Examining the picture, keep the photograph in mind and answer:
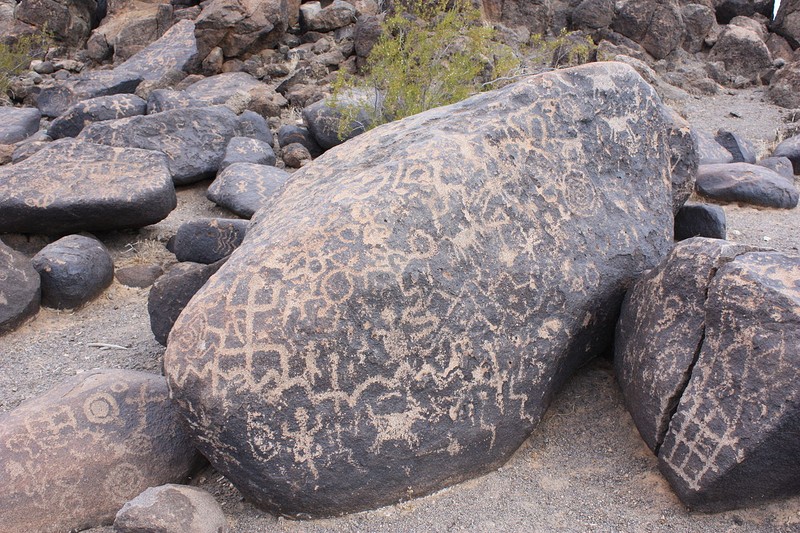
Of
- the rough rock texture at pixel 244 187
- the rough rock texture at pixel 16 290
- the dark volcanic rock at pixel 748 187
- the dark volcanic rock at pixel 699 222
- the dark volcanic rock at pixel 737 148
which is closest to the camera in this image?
the rough rock texture at pixel 16 290

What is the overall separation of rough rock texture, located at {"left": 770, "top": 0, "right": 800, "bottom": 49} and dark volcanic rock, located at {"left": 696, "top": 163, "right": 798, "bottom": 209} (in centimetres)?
835

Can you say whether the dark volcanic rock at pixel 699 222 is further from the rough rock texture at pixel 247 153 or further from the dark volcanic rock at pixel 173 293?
the rough rock texture at pixel 247 153

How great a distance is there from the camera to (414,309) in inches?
89.6

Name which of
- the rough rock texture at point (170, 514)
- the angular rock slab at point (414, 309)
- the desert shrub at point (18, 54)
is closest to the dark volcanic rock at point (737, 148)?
the angular rock slab at point (414, 309)

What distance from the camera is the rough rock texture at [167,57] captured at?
9188 mm

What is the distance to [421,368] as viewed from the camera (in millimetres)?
2287

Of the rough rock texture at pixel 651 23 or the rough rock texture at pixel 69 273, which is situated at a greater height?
the rough rock texture at pixel 69 273

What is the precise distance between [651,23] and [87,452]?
1045 centimetres

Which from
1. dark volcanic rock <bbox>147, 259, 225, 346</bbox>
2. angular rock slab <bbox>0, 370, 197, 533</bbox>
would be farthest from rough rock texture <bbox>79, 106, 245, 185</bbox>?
angular rock slab <bbox>0, 370, 197, 533</bbox>

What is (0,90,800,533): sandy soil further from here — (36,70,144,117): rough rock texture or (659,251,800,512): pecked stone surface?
(36,70,144,117): rough rock texture

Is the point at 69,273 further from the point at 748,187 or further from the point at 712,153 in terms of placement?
the point at 712,153

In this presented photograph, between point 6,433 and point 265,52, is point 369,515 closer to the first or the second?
point 6,433

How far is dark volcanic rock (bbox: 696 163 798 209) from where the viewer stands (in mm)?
5012

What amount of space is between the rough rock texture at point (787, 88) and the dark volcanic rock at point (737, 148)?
144 inches
